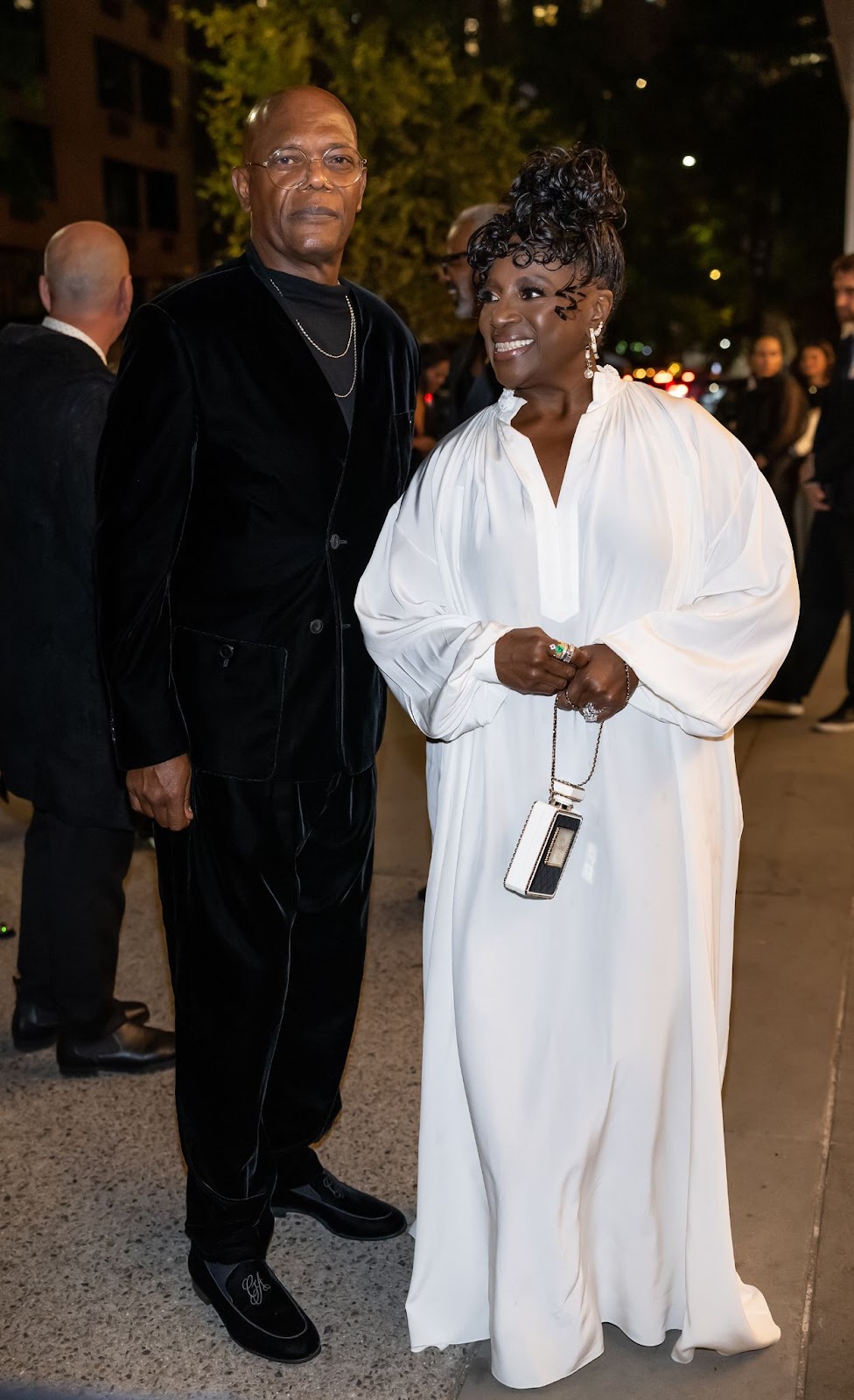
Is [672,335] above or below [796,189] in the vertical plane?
below

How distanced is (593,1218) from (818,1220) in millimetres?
788

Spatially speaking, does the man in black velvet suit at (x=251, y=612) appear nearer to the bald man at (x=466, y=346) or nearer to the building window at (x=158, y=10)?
A: the bald man at (x=466, y=346)

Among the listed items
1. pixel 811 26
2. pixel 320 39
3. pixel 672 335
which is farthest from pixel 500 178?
pixel 672 335

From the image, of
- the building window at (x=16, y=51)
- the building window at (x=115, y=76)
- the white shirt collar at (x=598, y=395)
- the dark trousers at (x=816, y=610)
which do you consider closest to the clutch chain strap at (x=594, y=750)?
the white shirt collar at (x=598, y=395)

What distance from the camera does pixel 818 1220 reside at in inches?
130

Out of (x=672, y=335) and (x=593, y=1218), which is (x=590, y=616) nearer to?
(x=593, y=1218)

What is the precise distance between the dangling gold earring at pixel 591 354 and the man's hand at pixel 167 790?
1.04 m

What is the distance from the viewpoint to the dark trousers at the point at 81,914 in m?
4.09

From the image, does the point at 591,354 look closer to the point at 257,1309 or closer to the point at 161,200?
the point at 257,1309

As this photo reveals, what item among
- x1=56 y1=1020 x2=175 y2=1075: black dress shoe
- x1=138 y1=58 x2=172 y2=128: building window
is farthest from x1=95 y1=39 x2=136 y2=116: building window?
x1=56 y1=1020 x2=175 y2=1075: black dress shoe

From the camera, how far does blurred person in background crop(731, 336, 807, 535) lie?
8.90 meters

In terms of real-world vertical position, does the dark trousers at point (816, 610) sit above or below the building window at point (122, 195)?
below

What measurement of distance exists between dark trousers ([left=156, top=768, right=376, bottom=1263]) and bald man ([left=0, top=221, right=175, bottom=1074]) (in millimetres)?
1076

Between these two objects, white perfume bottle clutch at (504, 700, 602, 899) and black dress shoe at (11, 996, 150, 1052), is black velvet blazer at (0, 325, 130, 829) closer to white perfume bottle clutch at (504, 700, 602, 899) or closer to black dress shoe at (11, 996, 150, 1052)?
black dress shoe at (11, 996, 150, 1052)
